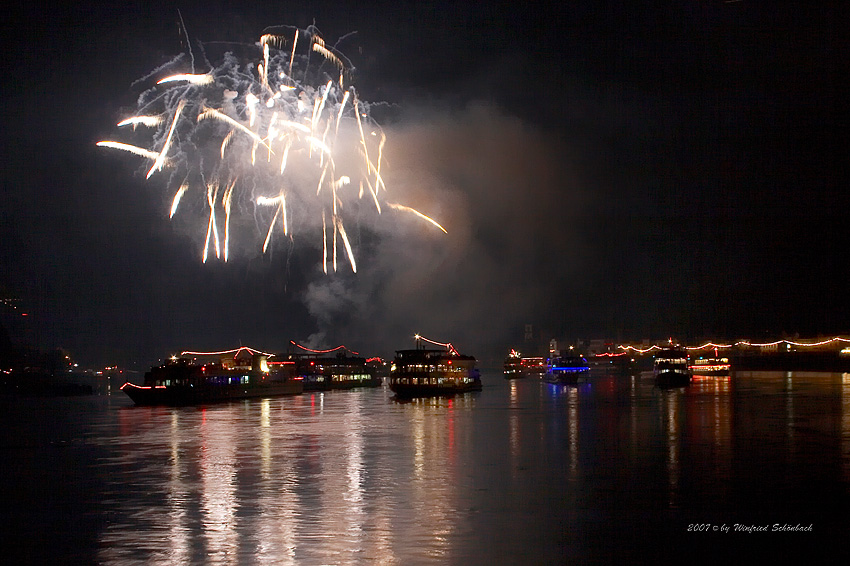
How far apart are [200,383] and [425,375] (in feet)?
82.8

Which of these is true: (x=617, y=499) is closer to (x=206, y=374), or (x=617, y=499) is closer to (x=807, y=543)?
(x=807, y=543)

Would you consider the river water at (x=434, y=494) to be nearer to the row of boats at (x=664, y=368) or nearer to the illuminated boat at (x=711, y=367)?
the row of boats at (x=664, y=368)

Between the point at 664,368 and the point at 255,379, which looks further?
the point at 664,368

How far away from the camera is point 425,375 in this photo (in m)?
88.4

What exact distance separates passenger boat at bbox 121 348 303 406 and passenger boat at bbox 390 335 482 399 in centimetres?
1729

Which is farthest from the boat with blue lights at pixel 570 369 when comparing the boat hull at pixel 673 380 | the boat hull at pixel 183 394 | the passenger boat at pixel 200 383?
the boat hull at pixel 183 394

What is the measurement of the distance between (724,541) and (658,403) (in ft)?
162

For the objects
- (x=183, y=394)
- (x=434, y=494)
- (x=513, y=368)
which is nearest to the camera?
(x=434, y=494)

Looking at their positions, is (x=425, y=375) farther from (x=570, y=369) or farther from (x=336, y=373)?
(x=570, y=369)

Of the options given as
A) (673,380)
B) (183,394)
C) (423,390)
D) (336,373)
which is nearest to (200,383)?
(183,394)

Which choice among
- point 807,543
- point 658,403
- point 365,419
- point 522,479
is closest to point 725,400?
point 658,403

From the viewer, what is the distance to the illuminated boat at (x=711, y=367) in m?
139

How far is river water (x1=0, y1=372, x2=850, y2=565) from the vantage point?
49.6 ft

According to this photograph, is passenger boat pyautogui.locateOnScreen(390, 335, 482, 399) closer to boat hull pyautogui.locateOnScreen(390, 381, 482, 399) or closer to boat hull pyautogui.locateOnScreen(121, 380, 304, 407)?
boat hull pyautogui.locateOnScreen(390, 381, 482, 399)
